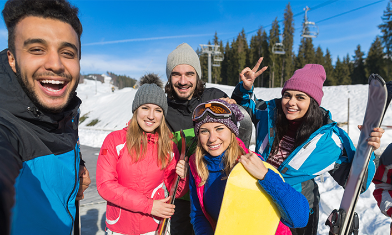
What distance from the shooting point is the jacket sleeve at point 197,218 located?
1.70 meters

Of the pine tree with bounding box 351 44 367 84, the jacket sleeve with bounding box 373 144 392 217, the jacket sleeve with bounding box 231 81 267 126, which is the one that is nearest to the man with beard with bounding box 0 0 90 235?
the jacket sleeve with bounding box 231 81 267 126

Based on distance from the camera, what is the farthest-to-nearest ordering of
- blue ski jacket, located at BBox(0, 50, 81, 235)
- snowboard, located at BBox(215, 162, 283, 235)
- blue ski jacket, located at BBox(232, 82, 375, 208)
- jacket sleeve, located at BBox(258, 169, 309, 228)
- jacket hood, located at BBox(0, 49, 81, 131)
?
blue ski jacket, located at BBox(232, 82, 375, 208) → snowboard, located at BBox(215, 162, 283, 235) → jacket sleeve, located at BBox(258, 169, 309, 228) → jacket hood, located at BBox(0, 49, 81, 131) → blue ski jacket, located at BBox(0, 50, 81, 235)

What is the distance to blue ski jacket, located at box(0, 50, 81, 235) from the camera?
0.84m

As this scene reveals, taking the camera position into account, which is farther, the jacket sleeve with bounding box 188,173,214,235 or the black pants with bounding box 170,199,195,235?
the black pants with bounding box 170,199,195,235

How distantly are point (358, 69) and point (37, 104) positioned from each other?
51.0 meters

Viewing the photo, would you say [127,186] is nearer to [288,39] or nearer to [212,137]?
[212,137]

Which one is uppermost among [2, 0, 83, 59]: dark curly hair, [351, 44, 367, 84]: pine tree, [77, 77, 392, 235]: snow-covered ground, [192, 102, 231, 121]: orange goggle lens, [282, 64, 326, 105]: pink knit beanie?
[351, 44, 367, 84]: pine tree

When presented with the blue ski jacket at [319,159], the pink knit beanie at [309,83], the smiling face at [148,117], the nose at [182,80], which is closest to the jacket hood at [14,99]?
the smiling face at [148,117]

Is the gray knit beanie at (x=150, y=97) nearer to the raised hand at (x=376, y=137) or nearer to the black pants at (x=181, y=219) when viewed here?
the black pants at (x=181, y=219)

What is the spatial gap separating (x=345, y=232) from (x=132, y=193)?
2.10 metres

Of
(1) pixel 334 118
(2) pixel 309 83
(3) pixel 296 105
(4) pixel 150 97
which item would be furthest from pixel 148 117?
(1) pixel 334 118

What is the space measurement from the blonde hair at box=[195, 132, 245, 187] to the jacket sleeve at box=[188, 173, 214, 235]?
143 mm

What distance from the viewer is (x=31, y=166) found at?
3.27 ft

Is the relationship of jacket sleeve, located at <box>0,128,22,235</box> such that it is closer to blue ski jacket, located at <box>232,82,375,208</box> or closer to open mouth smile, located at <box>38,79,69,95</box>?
open mouth smile, located at <box>38,79,69,95</box>
